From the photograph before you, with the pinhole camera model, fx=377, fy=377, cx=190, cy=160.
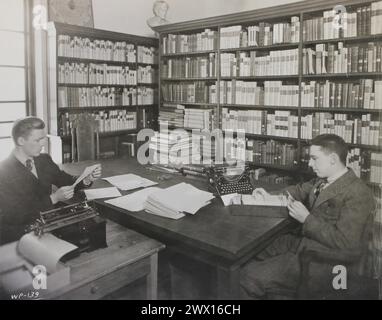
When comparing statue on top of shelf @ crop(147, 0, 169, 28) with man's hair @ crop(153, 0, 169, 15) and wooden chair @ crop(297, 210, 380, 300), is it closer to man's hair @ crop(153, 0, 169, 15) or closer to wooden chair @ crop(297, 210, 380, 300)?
man's hair @ crop(153, 0, 169, 15)

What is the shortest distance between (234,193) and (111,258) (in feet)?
2.80

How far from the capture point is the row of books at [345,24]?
300cm

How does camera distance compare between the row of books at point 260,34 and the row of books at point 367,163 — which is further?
the row of books at point 260,34

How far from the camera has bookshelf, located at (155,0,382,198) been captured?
10.3 ft

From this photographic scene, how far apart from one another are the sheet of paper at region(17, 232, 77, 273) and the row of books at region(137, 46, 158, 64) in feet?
12.3

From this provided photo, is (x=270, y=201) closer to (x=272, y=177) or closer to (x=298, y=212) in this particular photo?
(x=298, y=212)

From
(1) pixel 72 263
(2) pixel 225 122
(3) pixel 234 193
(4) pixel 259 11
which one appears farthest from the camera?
(2) pixel 225 122

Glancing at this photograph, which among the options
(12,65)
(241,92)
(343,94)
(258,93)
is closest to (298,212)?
(343,94)

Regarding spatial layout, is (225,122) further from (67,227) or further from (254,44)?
(67,227)

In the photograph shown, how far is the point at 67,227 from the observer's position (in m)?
1.40

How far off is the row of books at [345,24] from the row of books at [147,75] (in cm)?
220

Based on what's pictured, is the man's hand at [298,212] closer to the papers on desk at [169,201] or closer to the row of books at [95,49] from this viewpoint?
the papers on desk at [169,201]

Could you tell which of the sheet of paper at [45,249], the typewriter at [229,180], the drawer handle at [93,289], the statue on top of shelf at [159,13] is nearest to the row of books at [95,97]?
the statue on top of shelf at [159,13]
